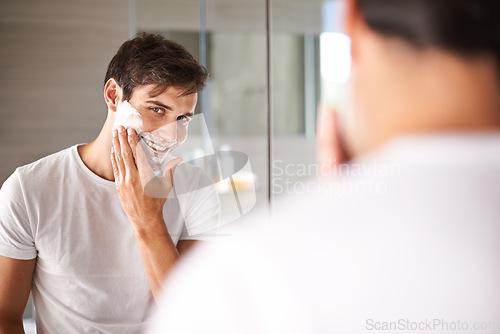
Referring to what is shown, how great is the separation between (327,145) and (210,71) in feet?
0.88

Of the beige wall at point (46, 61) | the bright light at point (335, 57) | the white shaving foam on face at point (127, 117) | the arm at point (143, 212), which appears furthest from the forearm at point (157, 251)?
the beige wall at point (46, 61)

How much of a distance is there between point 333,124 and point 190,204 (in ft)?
0.68

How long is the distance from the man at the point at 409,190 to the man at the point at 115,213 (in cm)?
16

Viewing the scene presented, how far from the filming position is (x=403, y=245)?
0.51 metres

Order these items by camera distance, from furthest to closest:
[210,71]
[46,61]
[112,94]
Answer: [46,61] → [210,71] → [112,94]

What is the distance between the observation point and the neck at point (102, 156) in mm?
600

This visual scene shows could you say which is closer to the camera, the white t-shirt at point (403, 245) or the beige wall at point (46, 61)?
the white t-shirt at point (403, 245)

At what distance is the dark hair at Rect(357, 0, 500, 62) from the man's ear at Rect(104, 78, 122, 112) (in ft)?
1.00

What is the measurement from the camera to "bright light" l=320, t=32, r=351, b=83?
0.52 meters

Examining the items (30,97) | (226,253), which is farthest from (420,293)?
(30,97)

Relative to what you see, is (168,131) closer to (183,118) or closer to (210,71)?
(183,118)

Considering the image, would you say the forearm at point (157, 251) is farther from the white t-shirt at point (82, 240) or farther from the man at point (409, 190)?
the man at point (409, 190)

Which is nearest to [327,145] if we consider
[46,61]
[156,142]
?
[156,142]

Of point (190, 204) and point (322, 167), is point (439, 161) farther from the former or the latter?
point (190, 204)
